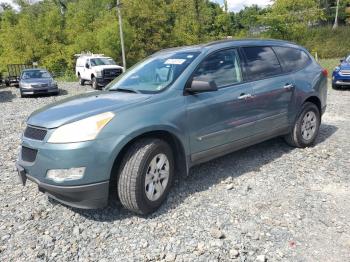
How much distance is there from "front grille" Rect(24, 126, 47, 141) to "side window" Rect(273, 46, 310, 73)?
11.8 ft

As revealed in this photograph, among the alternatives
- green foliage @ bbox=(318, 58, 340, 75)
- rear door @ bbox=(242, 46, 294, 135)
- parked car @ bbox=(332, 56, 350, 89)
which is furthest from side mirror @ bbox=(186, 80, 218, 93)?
green foliage @ bbox=(318, 58, 340, 75)

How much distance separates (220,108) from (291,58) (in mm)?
2010

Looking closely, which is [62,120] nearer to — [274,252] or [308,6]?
[274,252]

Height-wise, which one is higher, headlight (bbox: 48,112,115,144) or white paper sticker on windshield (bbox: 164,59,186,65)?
white paper sticker on windshield (bbox: 164,59,186,65)

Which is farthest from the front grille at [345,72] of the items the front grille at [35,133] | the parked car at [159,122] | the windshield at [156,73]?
the front grille at [35,133]

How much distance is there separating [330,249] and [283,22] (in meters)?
29.8

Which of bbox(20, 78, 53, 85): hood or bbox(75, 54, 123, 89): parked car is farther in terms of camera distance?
bbox(75, 54, 123, 89): parked car

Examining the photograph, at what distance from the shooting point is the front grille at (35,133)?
3.43m

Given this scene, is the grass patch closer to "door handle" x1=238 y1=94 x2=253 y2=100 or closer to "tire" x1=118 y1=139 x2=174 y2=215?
"door handle" x1=238 y1=94 x2=253 y2=100

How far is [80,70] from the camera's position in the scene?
2153 cm

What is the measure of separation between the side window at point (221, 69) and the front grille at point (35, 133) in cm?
177

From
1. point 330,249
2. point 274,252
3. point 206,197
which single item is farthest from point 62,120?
point 330,249

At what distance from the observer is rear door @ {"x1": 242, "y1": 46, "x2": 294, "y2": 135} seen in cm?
470

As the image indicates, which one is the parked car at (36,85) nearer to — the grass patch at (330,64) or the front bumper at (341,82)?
the front bumper at (341,82)
